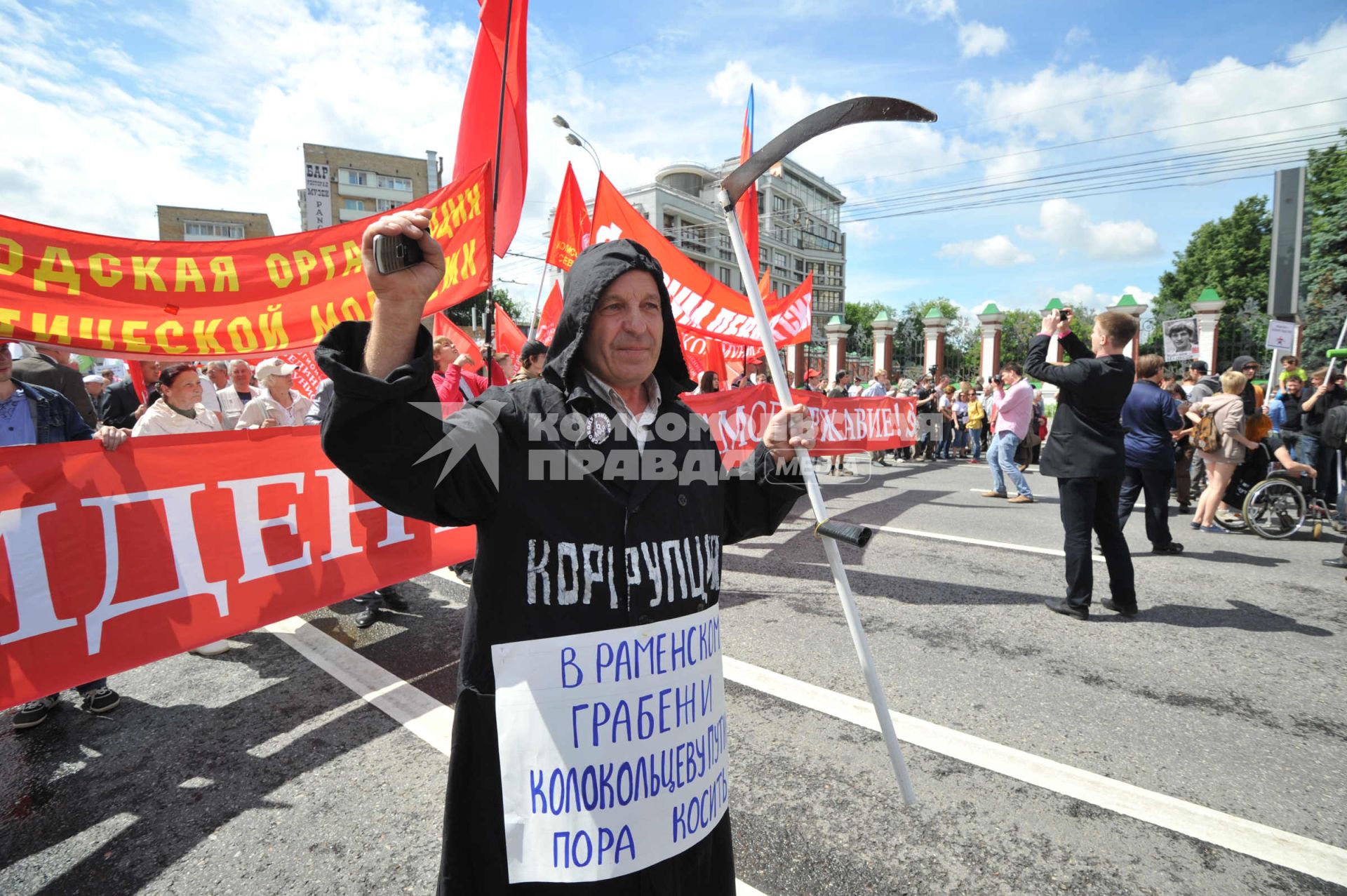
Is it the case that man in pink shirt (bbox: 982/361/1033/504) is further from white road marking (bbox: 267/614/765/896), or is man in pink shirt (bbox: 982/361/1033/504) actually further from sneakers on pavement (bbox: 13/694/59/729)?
sneakers on pavement (bbox: 13/694/59/729)

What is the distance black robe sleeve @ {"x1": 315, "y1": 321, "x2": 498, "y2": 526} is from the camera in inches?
41.8

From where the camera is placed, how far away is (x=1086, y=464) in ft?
15.1

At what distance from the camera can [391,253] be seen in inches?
42.0

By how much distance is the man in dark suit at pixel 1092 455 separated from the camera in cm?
459

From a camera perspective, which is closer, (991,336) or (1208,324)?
(1208,324)

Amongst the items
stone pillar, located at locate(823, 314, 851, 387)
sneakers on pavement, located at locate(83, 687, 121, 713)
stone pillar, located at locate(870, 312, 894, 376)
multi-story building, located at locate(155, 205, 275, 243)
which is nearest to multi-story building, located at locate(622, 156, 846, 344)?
stone pillar, located at locate(823, 314, 851, 387)

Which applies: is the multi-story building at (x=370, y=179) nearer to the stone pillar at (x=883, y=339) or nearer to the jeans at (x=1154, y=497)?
the stone pillar at (x=883, y=339)

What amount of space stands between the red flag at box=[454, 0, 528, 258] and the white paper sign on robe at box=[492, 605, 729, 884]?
3.40 m

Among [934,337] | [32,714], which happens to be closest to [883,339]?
[934,337]

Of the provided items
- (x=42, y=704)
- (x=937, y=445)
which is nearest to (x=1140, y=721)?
(x=42, y=704)

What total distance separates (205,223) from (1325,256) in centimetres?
8901

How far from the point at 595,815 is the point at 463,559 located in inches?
126

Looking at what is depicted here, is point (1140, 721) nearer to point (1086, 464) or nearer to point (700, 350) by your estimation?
point (1086, 464)

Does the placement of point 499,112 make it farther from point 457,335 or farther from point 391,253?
point 457,335
